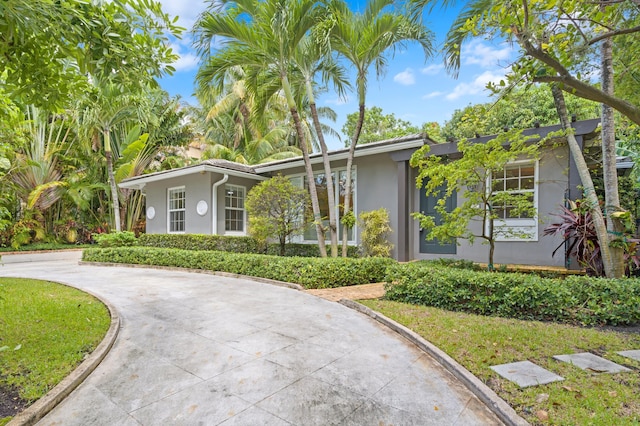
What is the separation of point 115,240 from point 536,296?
13.5 meters

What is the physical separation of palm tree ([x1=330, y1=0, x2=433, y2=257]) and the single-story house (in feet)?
7.47

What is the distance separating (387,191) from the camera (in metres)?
10.0

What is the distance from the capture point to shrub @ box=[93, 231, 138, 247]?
12460 millimetres

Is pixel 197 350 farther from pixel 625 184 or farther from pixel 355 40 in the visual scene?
pixel 625 184

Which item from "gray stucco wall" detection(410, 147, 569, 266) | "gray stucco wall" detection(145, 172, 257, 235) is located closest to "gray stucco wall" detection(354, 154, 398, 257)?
"gray stucco wall" detection(410, 147, 569, 266)

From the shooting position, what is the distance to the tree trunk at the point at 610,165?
5.58 metres

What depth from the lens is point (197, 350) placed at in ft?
12.5

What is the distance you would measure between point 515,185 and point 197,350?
27.2 feet

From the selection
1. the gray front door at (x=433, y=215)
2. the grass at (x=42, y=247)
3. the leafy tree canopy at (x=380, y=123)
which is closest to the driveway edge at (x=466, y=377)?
the gray front door at (x=433, y=215)

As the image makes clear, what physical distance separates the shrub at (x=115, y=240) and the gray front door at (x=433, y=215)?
1101 cm

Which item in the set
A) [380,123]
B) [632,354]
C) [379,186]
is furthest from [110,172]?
[380,123]

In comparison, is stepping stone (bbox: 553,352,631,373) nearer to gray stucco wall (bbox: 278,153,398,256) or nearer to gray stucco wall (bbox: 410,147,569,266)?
gray stucco wall (bbox: 410,147,569,266)

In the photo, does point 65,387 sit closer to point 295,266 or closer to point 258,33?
point 295,266

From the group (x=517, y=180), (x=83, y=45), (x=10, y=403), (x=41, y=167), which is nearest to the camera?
(x=10, y=403)
